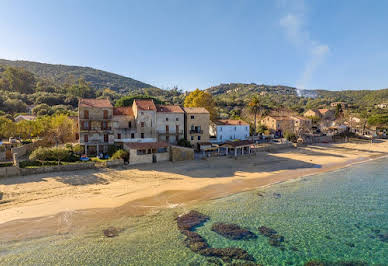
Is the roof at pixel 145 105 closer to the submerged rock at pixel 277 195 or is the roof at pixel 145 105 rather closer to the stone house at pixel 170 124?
the stone house at pixel 170 124

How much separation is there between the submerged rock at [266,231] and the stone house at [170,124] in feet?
89.1

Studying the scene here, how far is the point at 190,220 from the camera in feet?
64.8

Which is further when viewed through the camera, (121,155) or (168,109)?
(168,109)

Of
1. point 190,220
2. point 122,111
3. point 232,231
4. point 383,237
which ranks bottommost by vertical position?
point 383,237

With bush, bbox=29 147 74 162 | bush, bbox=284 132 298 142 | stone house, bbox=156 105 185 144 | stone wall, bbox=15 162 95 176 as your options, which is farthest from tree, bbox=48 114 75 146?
bush, bbox=284 132 298 142

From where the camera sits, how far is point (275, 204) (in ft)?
77.5

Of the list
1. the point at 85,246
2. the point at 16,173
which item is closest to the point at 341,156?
the point at 85,246

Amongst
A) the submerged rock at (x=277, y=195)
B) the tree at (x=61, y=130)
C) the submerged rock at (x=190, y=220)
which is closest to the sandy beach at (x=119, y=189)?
the submerged rock at (x=190, y=220)

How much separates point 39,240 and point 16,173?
1564cm

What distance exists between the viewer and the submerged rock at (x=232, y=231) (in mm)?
17719

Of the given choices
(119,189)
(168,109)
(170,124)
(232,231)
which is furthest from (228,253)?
(168,109)

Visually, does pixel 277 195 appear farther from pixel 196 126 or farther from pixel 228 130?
pixel 228 130

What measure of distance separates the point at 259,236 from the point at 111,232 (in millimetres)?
11797

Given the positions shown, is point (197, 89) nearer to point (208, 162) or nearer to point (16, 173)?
point (208, 162)
